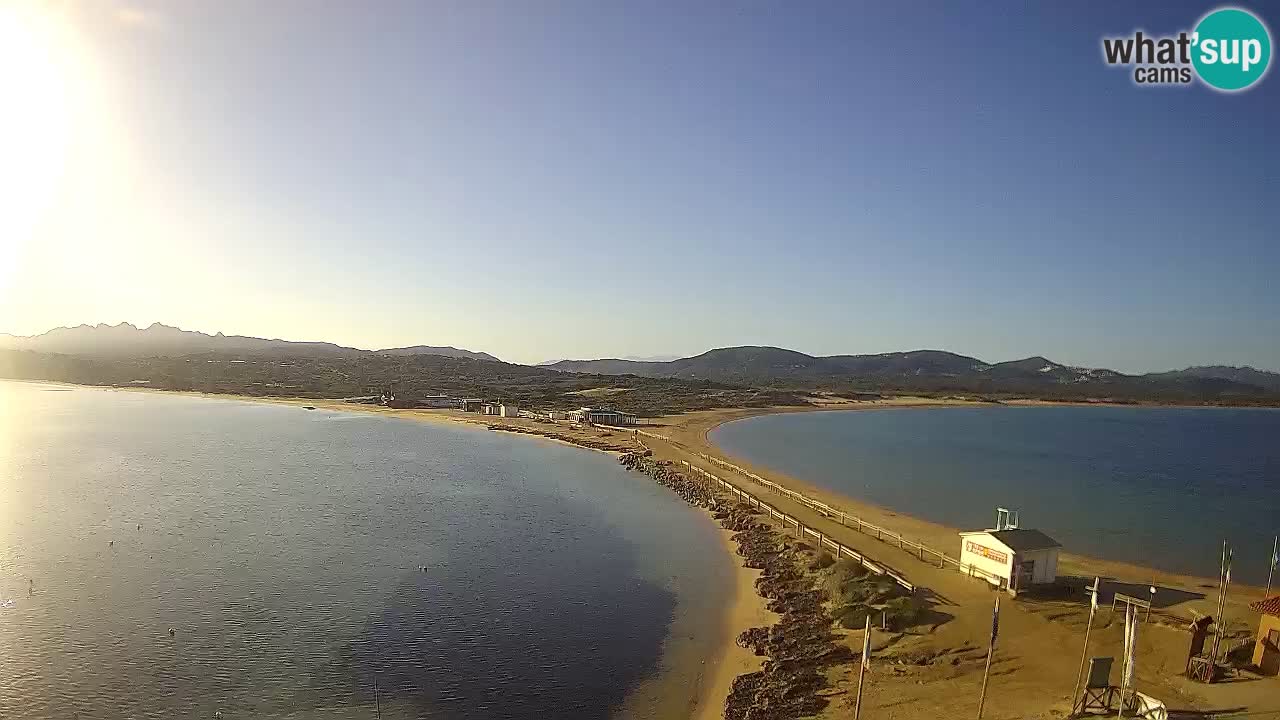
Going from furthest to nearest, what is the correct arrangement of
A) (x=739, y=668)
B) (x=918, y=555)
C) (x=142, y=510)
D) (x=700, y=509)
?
(x=700, y=509)
(x=142, y=510)
(x=918, y=555)
(x=739, y=668)

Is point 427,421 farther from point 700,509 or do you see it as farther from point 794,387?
point 794,387

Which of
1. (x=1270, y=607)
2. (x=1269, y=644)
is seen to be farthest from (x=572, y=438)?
(x=1269, y=644)

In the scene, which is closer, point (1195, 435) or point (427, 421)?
point (427, 421)

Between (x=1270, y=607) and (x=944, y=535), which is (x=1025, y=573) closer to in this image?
(x=1270, y=607)

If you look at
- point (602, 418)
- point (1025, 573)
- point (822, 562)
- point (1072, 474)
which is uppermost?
point (602, 418)

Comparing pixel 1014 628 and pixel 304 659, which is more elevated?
pixel 1014 628

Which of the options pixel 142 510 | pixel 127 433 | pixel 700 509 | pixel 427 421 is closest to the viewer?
pixel 142 510

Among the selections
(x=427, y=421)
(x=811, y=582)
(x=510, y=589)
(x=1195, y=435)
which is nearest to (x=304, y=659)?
(x=510, y=589)
